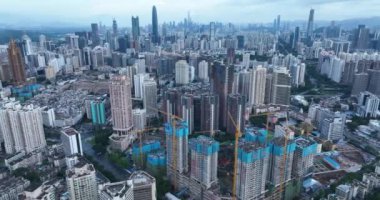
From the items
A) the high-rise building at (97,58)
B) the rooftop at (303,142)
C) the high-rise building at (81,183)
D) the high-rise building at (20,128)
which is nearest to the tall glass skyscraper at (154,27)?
the high-rise building at (97,58)

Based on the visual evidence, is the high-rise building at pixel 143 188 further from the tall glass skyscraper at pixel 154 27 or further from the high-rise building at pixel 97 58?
the tall glass skyscraper at pixel 154 27

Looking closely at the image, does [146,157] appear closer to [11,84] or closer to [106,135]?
[106,135]

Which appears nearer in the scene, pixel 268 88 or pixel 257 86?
pixel 257 86

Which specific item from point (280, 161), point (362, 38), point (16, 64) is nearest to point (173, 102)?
point (280, 161)

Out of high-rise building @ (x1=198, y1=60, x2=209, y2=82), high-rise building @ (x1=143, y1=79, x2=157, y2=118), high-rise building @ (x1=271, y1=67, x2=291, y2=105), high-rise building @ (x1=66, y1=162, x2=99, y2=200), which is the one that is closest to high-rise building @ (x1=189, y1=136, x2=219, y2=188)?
high-rise building @ (x1=66, y1=162, x2=99, y2=200)

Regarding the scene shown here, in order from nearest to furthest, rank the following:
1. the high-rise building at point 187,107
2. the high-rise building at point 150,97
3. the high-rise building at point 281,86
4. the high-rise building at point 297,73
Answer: the high-rise building at point 187,107, the high-rise building at point 150,97, the high-rise building at point 281,86, the high-rise building at point 297,73

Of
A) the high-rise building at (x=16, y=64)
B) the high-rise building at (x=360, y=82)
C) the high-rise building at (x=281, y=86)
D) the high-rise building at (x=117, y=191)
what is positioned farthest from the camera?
the high-rise building at (x=16, y=64)

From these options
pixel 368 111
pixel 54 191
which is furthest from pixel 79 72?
pixel 368 111

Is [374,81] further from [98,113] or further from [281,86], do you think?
[98,113]
